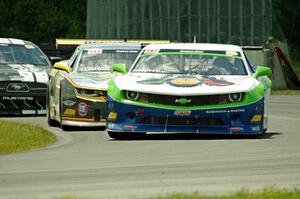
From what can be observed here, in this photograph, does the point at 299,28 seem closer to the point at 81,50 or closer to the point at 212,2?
the point at 212,2

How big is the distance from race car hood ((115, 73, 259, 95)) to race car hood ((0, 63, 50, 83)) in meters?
5.94

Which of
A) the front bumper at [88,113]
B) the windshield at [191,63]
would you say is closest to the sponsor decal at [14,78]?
the front bumper at [88,113]

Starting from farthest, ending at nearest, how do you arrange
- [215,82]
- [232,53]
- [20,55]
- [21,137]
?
[20,55], [232,53], [21,137], [215,82]

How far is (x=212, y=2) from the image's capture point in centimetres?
4491

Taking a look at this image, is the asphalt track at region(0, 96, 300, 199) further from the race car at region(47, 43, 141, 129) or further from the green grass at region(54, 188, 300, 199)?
the race car at region(47, 43, 141, 129)

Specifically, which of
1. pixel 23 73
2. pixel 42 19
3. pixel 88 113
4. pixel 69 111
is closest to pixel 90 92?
pixel 88 113

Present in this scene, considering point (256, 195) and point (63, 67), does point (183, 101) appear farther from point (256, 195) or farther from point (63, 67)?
point (256, 195)

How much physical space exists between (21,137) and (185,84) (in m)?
2.51

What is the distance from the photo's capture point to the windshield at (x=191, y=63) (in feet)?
50.7

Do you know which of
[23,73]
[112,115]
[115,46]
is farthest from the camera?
[23,73]

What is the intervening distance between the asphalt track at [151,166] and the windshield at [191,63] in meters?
0.98

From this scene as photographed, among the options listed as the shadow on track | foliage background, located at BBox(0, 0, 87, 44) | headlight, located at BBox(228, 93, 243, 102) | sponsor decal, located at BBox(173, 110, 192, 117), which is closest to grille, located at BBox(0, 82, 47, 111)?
the shadow on track

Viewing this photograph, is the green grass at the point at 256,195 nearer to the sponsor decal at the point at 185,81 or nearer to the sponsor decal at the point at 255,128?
the sponsor decal at the point at 255,128

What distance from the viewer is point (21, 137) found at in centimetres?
1541
